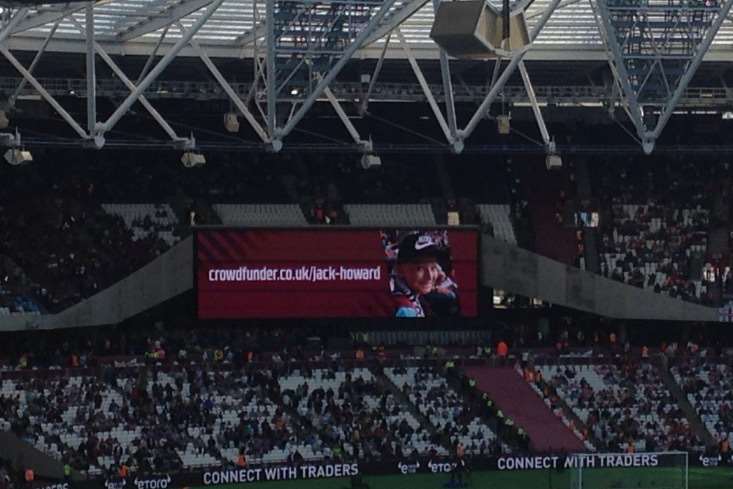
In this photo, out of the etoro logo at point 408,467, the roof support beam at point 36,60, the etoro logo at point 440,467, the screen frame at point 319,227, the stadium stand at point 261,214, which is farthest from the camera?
the stadium stand at point 261,214

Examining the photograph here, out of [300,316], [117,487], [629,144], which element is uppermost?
[629,144]

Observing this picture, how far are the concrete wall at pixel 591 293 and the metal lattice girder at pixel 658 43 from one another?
36.6ft

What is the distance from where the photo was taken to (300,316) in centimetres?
5828

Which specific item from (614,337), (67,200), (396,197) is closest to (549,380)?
(614,337)

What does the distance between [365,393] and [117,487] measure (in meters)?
10.8

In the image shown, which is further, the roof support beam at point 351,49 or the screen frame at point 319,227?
the screen frame at point 319,227

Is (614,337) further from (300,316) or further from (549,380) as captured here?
(300,316)

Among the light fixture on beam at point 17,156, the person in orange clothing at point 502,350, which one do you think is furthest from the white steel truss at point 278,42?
the person in orange clothing at point 502,350

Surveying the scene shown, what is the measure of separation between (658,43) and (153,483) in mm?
15520

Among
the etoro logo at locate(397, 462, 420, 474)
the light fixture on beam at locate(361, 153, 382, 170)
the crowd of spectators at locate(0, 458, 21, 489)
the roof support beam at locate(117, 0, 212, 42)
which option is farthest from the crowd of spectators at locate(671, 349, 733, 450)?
the crowd of spectators at locate(0, 458, 21, 489)

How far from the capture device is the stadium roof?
1981 inches

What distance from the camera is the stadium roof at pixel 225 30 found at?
5031 cm

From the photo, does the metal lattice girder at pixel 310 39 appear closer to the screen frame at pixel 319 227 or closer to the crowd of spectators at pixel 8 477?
the screen frame at pixel 319 227

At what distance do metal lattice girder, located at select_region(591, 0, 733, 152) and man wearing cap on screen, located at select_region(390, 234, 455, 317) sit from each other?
10.7 meters
